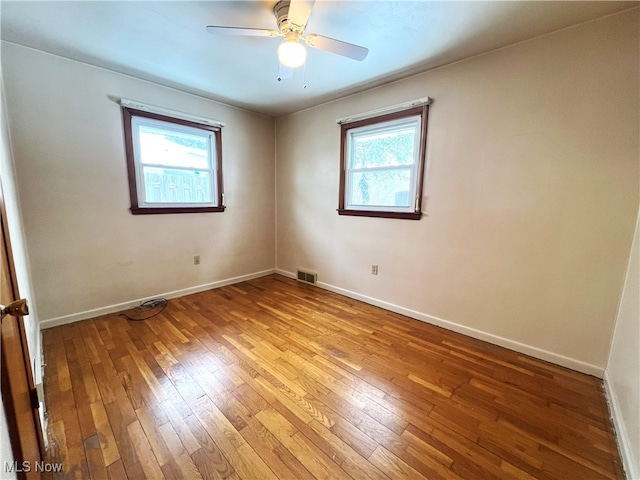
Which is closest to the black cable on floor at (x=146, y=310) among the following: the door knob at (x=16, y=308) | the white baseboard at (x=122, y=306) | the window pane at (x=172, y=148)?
the white baseboard at (x=122, y=306)

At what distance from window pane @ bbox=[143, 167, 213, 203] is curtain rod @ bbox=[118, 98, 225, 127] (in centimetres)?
61

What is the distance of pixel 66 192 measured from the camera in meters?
2.42

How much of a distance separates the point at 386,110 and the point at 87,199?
3159 millimetres

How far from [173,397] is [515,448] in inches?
77.5

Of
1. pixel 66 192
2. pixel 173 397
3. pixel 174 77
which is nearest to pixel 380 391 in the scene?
pixel 173 397

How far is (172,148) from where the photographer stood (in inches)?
121

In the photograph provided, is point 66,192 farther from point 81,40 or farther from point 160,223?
point 81,40

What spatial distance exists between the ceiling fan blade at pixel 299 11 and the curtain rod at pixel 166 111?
2.05 metres

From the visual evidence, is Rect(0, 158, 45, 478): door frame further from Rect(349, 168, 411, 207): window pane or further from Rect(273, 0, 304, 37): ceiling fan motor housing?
Rect(349, 168, 411, 207): window pane

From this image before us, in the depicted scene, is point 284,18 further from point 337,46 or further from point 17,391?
point 17,391

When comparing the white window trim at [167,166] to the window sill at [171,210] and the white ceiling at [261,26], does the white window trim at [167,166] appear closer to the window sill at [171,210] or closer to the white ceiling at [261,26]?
the window sill at [171,210]

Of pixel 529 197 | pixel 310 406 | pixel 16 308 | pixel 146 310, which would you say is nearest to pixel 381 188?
pixel 529 197

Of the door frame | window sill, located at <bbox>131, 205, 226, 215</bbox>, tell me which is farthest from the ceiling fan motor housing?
window sill, located at <bbox>131, 205, 226, 215</bbox>

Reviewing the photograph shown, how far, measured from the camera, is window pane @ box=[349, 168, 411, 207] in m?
2.79
